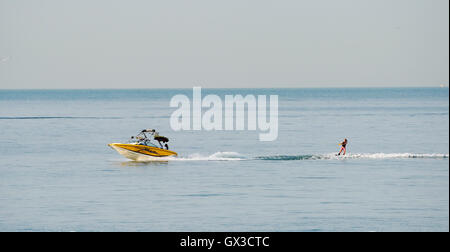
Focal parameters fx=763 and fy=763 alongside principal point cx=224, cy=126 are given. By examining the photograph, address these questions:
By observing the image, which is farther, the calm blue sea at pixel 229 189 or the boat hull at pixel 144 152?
the boat hull at pixel 144 152

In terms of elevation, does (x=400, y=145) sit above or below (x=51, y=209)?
above

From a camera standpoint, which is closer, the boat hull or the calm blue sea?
the calm blue sea

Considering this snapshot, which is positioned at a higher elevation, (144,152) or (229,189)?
(144,152)

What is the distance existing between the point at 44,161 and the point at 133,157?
793cm

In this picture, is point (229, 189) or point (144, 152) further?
point (144, 152)

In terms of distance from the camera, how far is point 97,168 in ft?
185

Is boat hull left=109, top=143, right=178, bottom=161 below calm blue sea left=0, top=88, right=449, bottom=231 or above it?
above

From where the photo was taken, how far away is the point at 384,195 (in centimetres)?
4262

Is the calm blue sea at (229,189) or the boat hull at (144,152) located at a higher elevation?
the boat hull at (144,152)

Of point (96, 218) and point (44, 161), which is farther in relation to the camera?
point (44, 161)
